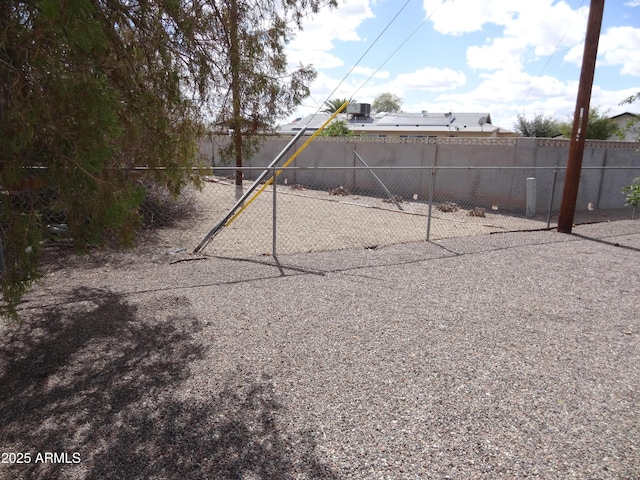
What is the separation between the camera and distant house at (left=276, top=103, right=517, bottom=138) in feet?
107

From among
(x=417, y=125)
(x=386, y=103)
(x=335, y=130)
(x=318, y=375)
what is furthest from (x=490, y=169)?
(x=386, y=103)

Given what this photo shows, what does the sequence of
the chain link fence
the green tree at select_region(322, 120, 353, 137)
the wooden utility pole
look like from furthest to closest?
the green tree at select_region(322, 120, 353, 137), the wooden utility pole, the chain link fence

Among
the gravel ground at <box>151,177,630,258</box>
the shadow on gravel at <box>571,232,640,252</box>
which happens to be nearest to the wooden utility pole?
the shadow on gravel at <box>571,232,640,252</box>

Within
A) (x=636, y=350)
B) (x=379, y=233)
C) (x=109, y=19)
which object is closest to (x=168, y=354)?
(x=109, y=19)

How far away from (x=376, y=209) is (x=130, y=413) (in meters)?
11.0

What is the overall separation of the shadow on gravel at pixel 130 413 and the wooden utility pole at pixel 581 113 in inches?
331

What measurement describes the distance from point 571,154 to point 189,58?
27.9 ft

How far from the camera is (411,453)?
2.95 m

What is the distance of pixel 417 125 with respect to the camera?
1396 inches

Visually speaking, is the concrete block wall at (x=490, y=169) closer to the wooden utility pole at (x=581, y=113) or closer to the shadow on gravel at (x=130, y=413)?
the wooden utility pole at (x=581, y=113)

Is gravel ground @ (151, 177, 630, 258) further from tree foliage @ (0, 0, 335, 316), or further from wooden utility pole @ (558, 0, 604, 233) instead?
tree foliage @ (0, 0, 335, 316)

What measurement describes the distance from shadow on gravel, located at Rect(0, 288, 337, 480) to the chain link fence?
11.6ft

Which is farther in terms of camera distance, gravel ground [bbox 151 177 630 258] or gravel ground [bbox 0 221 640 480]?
gravel ground [bbox 151 177 630 258]

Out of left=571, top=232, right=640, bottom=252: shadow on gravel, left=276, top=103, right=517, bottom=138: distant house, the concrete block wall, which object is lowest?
left=571, top=232, right=640, bottom=252: shadow on gravel
